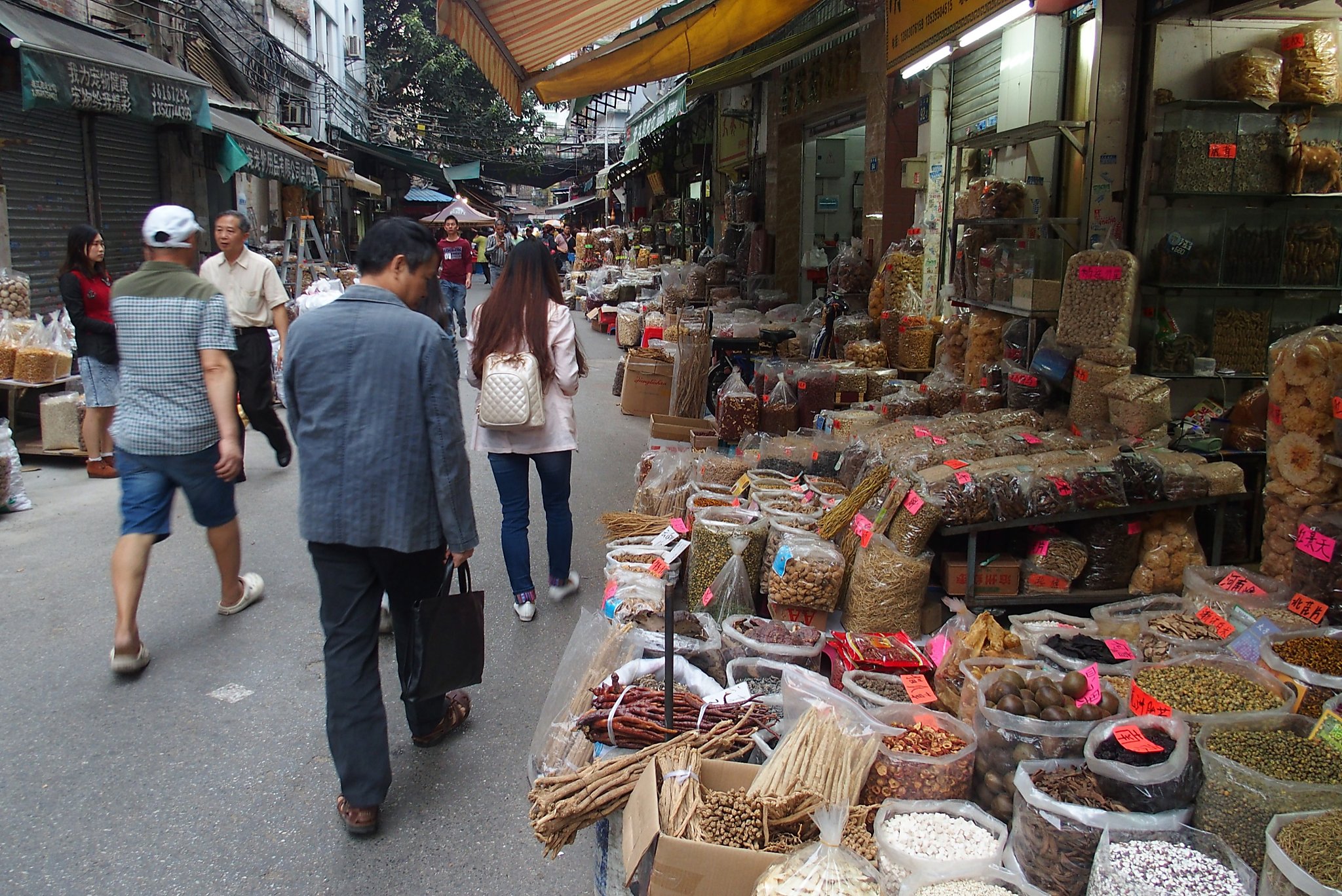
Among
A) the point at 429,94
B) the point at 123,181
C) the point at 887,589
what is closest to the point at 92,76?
the point at 123,181

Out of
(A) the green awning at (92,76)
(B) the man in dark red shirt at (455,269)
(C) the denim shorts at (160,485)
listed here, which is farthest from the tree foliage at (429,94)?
(C) the denim shorts at (160,485)

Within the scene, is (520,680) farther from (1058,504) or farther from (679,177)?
(679,177)

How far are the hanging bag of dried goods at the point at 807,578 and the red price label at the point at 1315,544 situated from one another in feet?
5.77

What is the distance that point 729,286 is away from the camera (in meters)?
14.5

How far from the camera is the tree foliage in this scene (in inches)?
1500

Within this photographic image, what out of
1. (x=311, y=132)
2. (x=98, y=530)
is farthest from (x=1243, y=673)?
(x=311, y=132)

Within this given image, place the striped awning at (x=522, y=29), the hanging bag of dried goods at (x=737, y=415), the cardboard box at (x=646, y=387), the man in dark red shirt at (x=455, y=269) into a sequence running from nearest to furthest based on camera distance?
1. the striped awning at (x=522, y=29)
2. the hanging bag of dried goods at (x=737, y=415)
3. the cardboard box at (x=646, y=387)
4. the man in dark red shirt at (x=455, y=269)

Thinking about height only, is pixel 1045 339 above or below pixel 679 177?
below

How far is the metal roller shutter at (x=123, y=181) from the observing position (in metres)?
11.8

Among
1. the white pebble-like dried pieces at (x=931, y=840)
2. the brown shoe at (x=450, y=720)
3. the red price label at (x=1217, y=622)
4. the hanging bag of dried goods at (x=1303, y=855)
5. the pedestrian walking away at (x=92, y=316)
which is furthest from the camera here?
the pedestrian walking away at (x=92, y=316)

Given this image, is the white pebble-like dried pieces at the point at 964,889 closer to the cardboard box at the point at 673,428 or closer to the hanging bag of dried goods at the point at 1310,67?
the hanging bag of dried goods at the point at 1310,67

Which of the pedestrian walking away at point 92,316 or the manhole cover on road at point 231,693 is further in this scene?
the pedestrian walking away at point 92,316

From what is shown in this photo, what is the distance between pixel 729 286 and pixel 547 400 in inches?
393

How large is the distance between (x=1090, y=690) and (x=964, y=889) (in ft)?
2.92
